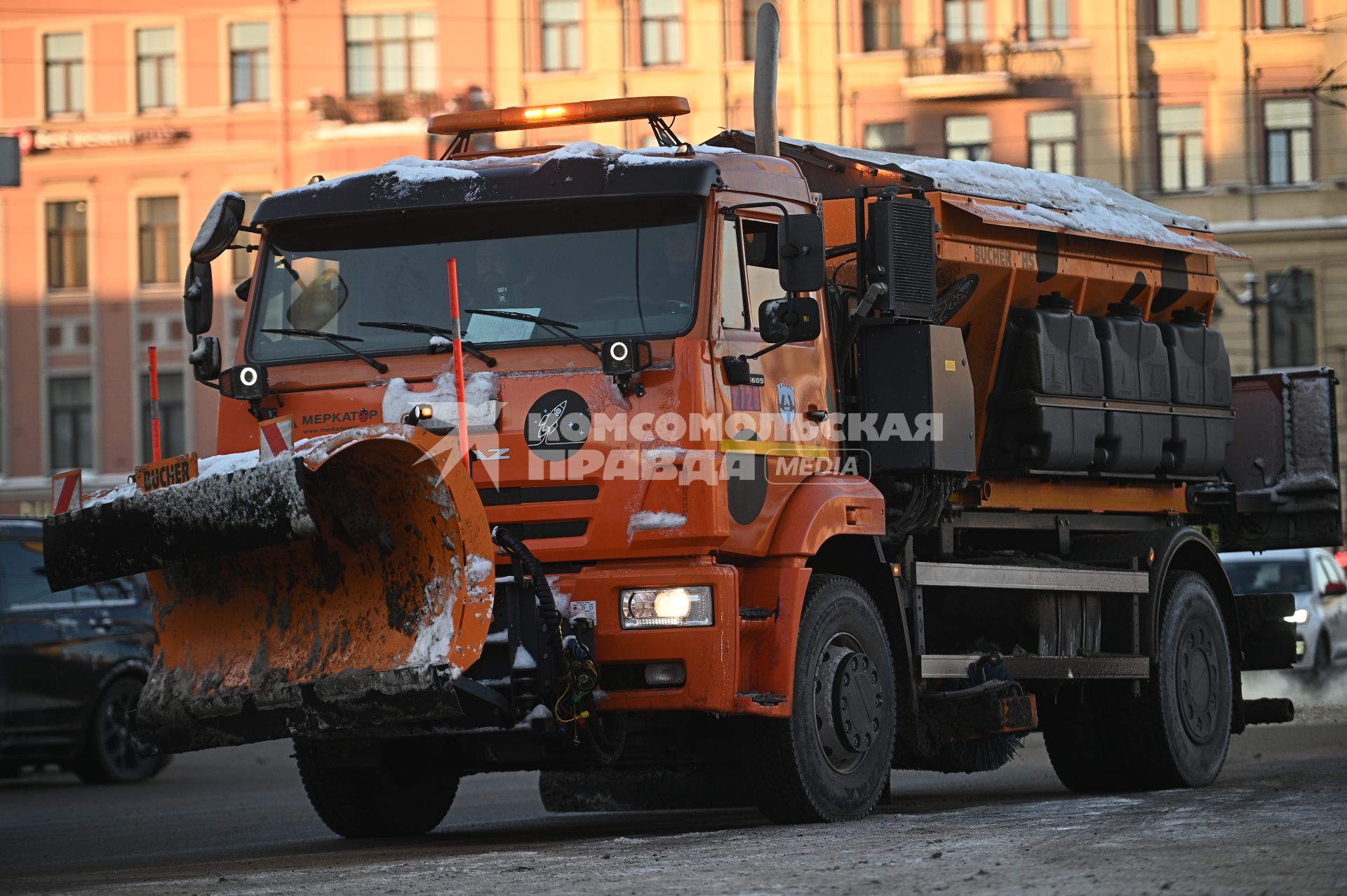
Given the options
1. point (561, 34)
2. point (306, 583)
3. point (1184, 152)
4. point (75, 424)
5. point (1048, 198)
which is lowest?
point (306, 583)

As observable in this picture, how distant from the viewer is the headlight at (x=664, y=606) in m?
9.28

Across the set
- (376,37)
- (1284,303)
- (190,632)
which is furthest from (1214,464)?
(376,37)

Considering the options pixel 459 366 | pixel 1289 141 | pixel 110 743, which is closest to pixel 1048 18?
pixel 1289 141

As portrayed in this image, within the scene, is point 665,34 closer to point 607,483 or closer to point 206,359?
point 206,359

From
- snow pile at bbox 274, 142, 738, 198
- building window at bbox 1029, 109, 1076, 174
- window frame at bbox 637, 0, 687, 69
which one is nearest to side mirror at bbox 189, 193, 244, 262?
snow pile at bbox 274, 142, 738, 198

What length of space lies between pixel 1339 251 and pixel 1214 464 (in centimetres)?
3195

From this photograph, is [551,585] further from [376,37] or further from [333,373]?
[376,37]

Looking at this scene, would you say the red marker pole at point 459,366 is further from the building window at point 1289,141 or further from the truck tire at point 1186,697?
the building window at point 1289,141

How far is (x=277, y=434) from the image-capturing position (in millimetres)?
9852

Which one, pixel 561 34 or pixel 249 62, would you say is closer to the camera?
pixel 561 34

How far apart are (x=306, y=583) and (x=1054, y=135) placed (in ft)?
120

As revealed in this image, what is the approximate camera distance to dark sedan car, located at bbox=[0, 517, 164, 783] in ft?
55.9

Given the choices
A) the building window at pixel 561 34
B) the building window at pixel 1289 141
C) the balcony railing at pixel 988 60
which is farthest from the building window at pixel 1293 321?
the building window at pixel 561 34

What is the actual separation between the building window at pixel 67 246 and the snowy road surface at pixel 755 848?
33450mm
